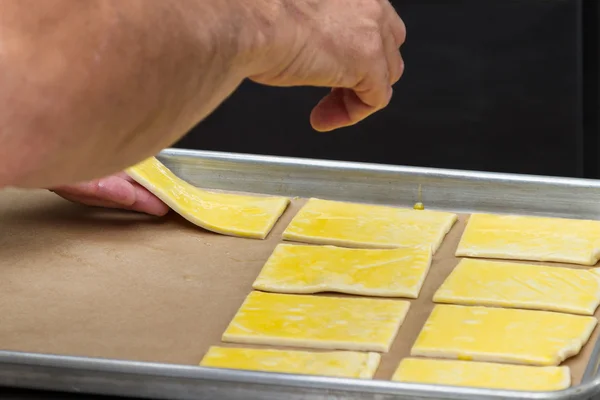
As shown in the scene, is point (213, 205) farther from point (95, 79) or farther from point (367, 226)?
point (95, 79)

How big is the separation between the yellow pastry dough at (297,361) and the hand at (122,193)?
542mm

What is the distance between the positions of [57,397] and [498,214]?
940mm

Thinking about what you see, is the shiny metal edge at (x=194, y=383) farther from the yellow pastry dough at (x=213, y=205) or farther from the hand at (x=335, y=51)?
the yellow pastry dough at (x=213, y=205)

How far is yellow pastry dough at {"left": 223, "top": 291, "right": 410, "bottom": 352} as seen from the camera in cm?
171

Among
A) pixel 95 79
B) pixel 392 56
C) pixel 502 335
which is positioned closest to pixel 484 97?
pixel 392 56

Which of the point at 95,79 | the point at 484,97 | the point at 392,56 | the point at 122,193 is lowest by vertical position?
the point at 484,97

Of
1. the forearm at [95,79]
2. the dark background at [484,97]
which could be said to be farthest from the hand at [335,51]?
the dark background at [484,97]

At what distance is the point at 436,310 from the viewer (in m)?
1.79

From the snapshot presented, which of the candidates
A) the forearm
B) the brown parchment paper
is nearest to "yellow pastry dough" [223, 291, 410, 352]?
the brown parchment paper

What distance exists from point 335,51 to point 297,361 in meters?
0.45

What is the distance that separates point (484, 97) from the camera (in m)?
3.19

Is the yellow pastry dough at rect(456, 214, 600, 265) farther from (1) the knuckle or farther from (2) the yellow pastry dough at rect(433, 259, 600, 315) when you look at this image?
(1) the knuckle

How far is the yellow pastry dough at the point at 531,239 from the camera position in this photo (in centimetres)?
196

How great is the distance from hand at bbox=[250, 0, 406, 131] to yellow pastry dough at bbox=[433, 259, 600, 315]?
326 mm
